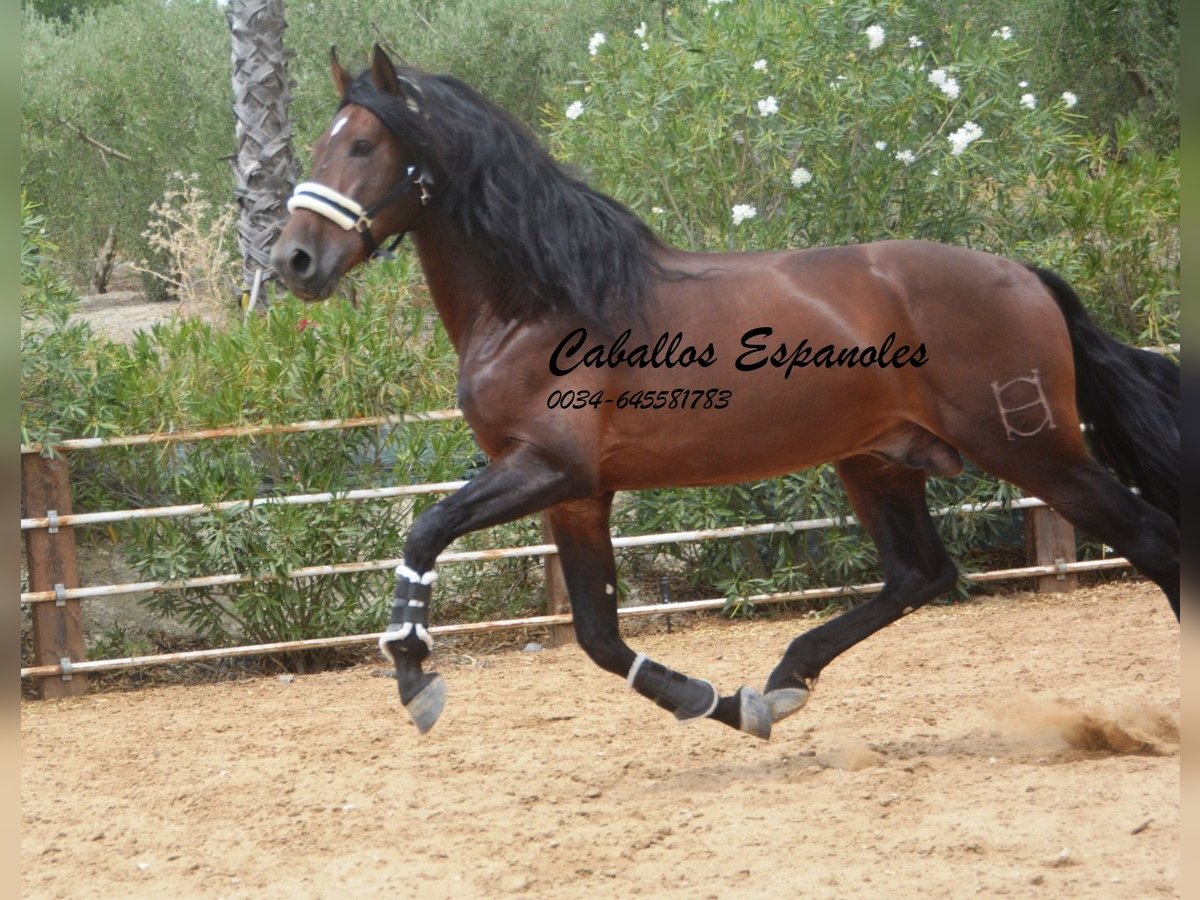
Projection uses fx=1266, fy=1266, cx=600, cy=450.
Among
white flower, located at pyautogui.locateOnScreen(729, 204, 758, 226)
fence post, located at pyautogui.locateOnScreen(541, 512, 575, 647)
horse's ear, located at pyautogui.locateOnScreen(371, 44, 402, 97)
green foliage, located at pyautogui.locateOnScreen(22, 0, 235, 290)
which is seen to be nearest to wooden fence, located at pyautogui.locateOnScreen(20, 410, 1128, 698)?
fence post, located at pyautogui.locateOnScreen(541, 512, 575, 647)

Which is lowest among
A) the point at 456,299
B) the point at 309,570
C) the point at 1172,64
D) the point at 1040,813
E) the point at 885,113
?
the point at 1040,813

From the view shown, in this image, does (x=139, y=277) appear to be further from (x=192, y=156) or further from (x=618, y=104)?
(x=618, y=104)

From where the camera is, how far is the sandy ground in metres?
3.14

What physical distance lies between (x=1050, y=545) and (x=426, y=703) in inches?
171

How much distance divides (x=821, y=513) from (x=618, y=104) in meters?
2.46

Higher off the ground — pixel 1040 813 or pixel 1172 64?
pixel 1172 64

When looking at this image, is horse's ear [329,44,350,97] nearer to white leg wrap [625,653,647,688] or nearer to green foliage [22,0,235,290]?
white leg wrap [625,653,647,688]

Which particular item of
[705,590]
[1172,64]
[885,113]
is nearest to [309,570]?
[705,590]

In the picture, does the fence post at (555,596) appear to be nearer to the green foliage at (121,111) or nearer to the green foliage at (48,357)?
the green foliage at (48,357)

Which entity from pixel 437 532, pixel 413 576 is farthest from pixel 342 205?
pixel 413 576

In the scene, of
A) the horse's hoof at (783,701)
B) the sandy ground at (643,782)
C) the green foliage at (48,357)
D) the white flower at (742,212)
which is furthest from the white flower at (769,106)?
the green foliage at (48,357)

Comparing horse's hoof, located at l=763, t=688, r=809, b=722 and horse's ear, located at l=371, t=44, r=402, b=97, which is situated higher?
horse's ear, located at l=371, t=44, r=402, b=97

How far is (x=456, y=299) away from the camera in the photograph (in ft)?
12.9

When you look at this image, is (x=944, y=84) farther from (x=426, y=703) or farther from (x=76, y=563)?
(x=76, y=563)
